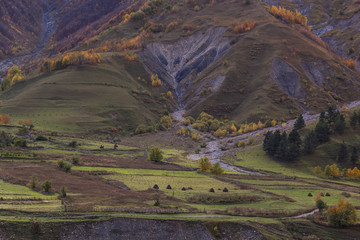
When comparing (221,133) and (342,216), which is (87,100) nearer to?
(221,133)

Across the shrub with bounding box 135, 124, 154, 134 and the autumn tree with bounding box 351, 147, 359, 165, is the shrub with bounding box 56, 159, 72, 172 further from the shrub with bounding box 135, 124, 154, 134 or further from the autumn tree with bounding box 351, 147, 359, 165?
the shrub with bounding box 135, 124, 154, 134

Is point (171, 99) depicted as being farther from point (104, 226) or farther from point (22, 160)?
point (104, 226)

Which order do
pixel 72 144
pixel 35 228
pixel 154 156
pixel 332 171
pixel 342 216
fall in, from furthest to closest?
pixel 72 144, pixel 154 156, pixel 332 171, pixel 342 216, pixel 35 228

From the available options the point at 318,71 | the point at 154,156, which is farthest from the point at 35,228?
the point at 318,71

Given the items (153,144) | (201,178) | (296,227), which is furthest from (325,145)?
(296,227)

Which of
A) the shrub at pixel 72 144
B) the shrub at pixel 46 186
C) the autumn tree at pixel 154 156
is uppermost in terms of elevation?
the shrub at pixel 72 144

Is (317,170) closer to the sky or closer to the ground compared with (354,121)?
closer to the ground


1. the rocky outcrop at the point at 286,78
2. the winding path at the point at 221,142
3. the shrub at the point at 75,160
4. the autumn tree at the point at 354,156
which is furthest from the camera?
the rocky outcrop at the point at 286,78

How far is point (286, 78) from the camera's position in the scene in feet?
598

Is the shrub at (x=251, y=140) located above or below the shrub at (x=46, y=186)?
above

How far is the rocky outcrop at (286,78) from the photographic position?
176 m

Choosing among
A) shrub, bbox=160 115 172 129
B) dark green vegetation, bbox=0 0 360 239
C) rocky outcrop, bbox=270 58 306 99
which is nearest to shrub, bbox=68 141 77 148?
A: dark green vegetation, bbox=0 0 360 239

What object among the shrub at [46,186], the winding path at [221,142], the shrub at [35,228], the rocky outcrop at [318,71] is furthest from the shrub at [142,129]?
the shrub at [35,228]

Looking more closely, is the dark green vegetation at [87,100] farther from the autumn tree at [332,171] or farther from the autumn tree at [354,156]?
the autumn tree at [354,156]
